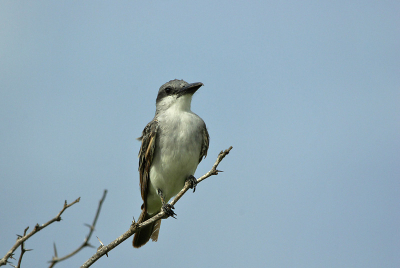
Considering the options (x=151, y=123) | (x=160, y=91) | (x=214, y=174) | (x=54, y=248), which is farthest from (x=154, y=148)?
A: (x=54, y=248)

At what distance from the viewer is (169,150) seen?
838cm

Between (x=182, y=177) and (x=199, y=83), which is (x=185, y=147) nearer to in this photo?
(x=182, y=177)

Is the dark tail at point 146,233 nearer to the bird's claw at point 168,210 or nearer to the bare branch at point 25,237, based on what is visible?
the bird's claw at point 168,210

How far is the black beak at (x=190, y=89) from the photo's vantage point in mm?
8750

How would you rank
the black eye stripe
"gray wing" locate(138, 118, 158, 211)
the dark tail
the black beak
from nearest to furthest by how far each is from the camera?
1. "gray wing" locate(138, 118, 158, 211)
2. the black beak
3. the dark tail
4. the black eye stripe

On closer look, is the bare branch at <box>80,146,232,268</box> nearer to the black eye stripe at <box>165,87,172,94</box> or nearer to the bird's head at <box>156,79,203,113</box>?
the bird's head at <box>156,79,203,113</box>

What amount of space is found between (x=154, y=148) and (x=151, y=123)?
57 centimetres

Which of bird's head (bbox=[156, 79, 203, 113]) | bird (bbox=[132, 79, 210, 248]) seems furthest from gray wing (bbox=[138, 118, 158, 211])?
bird's head (bbox=[156, 79, 203, 113])

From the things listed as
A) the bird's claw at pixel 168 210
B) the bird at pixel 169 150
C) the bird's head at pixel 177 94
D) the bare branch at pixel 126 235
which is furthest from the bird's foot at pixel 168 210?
the bird's head at pixel 177 94

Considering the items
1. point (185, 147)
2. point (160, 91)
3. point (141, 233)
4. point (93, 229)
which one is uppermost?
point (160, 91)

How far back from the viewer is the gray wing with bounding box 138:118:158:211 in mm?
8547

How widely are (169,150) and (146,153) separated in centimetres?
52

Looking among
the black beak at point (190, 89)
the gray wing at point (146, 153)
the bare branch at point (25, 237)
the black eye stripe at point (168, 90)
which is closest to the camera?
the bare branch at point (25, 237)

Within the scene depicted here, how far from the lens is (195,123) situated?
8.66 meters
